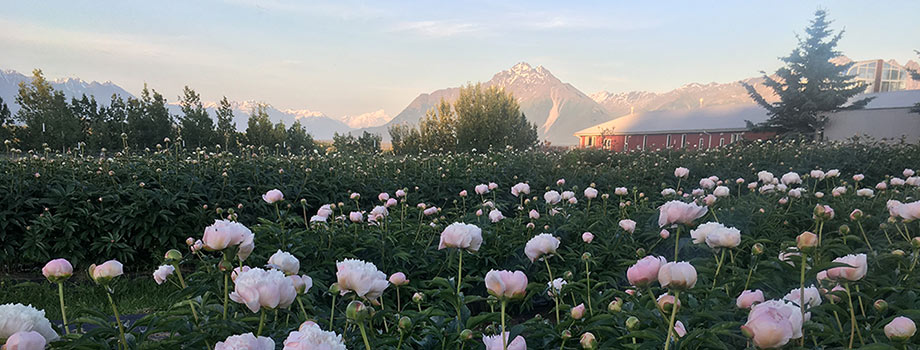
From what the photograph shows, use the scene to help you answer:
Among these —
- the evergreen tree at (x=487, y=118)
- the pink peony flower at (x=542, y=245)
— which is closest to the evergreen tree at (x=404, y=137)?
the evergreen tree at (x=487, y=118)

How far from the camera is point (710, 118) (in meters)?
31.7

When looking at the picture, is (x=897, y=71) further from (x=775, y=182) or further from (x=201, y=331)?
(x=201, y=331)

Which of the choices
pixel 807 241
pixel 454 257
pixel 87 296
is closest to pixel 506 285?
pixel 807 241

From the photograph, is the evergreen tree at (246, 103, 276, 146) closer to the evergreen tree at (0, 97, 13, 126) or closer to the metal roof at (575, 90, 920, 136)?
the evergreen tree at (0, 97, 13, 126)

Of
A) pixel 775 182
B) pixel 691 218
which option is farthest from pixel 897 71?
pixel 691 218

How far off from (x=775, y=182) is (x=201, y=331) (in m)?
4.00

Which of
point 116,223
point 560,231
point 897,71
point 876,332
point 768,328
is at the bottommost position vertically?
point 116,223

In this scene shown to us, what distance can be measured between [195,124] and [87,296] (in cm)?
1819

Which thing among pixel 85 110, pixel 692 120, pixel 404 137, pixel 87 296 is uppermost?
pixel 692 120

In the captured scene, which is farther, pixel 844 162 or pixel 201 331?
pixel 844 162

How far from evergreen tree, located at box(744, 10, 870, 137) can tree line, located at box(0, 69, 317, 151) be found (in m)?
22.6

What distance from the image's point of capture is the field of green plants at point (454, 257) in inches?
40.1

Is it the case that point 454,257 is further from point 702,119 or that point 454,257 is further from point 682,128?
point 702,119

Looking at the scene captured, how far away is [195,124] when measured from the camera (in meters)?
19.5
